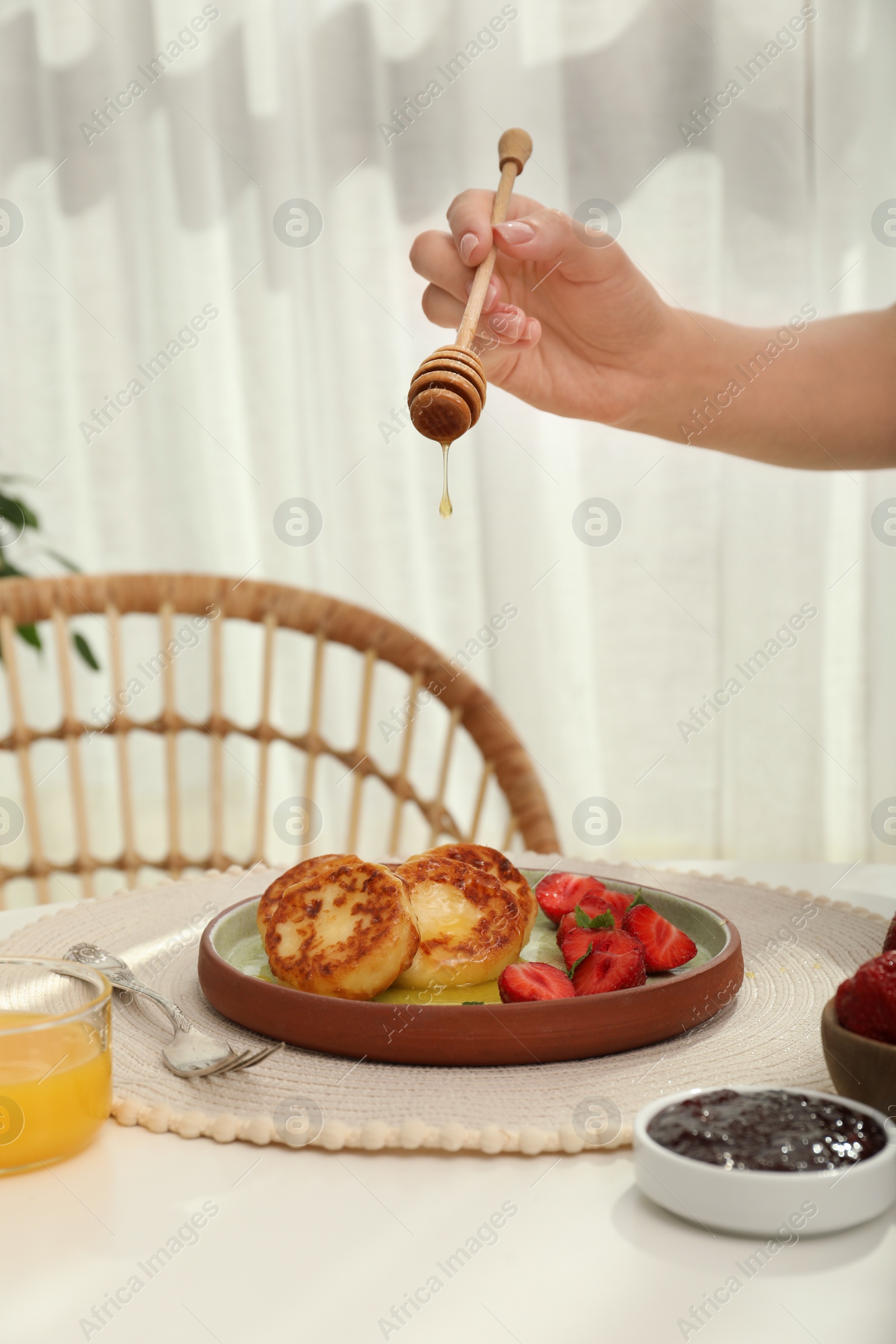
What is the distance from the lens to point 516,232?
3.94 ft

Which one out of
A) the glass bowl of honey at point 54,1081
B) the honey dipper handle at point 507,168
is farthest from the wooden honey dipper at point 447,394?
the glass bowl of honey at point 54,1081

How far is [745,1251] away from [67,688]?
125 cm

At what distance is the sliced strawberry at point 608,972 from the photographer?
2.48 feet

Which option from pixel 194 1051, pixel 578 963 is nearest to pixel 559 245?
pixel 578 963

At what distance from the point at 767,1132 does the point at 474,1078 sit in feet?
0.63

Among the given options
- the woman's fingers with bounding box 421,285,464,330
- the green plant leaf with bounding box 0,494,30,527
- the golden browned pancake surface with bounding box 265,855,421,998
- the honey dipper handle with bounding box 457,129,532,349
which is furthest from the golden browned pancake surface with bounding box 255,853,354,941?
the green plant leaf with bounding box 0,494,30,527

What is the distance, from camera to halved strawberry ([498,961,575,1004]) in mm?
737

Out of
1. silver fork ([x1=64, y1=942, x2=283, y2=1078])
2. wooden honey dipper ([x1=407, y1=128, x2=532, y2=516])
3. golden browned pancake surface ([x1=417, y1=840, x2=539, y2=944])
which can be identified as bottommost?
silver fork ([x1=64, y1=942, x2=283, y2=1078])

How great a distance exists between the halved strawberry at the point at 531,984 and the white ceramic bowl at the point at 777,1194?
0.17 m

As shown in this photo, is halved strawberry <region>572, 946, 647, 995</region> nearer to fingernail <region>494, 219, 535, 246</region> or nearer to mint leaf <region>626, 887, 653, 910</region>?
mint leaf <region>626, 887, 653, 910</region>

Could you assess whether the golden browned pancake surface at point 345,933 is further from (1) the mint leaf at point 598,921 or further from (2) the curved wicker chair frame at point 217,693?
(2) the curved wicker chair frame at point 217,693

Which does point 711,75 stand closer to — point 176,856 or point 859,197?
point 859,197

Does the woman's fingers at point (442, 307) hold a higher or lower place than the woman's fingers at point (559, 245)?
lower

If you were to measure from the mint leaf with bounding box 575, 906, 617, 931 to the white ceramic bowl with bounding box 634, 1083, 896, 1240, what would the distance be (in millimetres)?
268
